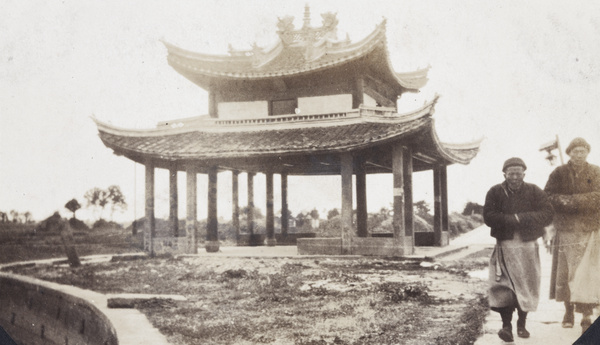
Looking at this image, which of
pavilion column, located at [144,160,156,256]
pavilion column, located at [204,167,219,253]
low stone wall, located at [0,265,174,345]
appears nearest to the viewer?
low stone wall, located at [0,265,174,345]

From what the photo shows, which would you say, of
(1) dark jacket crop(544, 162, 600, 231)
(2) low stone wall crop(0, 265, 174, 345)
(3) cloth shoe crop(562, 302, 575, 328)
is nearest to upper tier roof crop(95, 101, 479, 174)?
(1) dark jacket crop(544, 162, 600, 231)

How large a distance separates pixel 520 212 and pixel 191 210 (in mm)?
4200

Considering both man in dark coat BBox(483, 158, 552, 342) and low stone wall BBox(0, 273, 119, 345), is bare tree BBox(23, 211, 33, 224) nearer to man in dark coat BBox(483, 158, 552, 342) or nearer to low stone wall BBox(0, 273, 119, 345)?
low stone wall BBox(0, 273, 119, 345)

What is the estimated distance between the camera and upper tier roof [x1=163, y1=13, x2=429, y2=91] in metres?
7.89

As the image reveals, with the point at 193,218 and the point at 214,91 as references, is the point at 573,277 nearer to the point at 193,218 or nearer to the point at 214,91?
the point at 193,218

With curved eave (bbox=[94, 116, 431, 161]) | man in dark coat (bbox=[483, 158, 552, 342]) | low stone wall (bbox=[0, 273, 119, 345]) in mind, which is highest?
curved eave (bbox=[94, 116, 431, 161])

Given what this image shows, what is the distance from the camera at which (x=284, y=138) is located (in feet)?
27.7

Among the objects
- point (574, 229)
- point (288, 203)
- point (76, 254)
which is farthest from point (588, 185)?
point (288, 203)

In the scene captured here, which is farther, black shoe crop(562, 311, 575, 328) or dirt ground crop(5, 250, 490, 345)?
dirt ground crop(5, 250, 490, 345)

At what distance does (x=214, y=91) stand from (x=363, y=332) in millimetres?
5454

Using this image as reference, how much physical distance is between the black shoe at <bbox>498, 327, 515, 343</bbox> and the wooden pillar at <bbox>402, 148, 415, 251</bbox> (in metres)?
2.55

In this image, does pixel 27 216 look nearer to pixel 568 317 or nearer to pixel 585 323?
pixel 568 317

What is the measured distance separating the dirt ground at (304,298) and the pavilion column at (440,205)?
530 mm

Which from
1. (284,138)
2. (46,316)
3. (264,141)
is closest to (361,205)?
(284,138)
